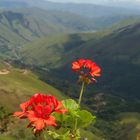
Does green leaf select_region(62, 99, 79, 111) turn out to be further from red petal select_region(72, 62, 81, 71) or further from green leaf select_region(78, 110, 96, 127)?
red petal select_region(72, 62, 81, 71)

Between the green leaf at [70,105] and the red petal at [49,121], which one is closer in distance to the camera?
the red petal at [49,121]

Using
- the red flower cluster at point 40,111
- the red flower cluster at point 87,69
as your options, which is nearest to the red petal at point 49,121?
the red flower cluster at point 40,111

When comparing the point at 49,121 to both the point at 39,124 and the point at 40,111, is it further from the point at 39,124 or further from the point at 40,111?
the point at 40,111

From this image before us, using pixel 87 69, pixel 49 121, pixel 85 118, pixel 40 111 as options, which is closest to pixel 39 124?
pixel 49 121

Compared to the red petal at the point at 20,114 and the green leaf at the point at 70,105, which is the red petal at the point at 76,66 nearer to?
the green leaf at the point at 70,105

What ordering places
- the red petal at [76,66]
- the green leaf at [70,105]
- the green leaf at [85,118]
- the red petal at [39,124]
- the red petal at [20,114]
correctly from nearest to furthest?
the red petal at [39,124] < the red petal at [20,114] < the green leaf at [85,118] < the green leaf at [70,105] < the red petal at [76,66]

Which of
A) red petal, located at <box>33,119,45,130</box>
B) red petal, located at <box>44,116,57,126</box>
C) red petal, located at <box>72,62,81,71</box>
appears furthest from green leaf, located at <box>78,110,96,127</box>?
red petal, located at <box>72,62,81,71</box>

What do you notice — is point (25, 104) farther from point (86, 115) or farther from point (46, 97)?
point (86, 115)
